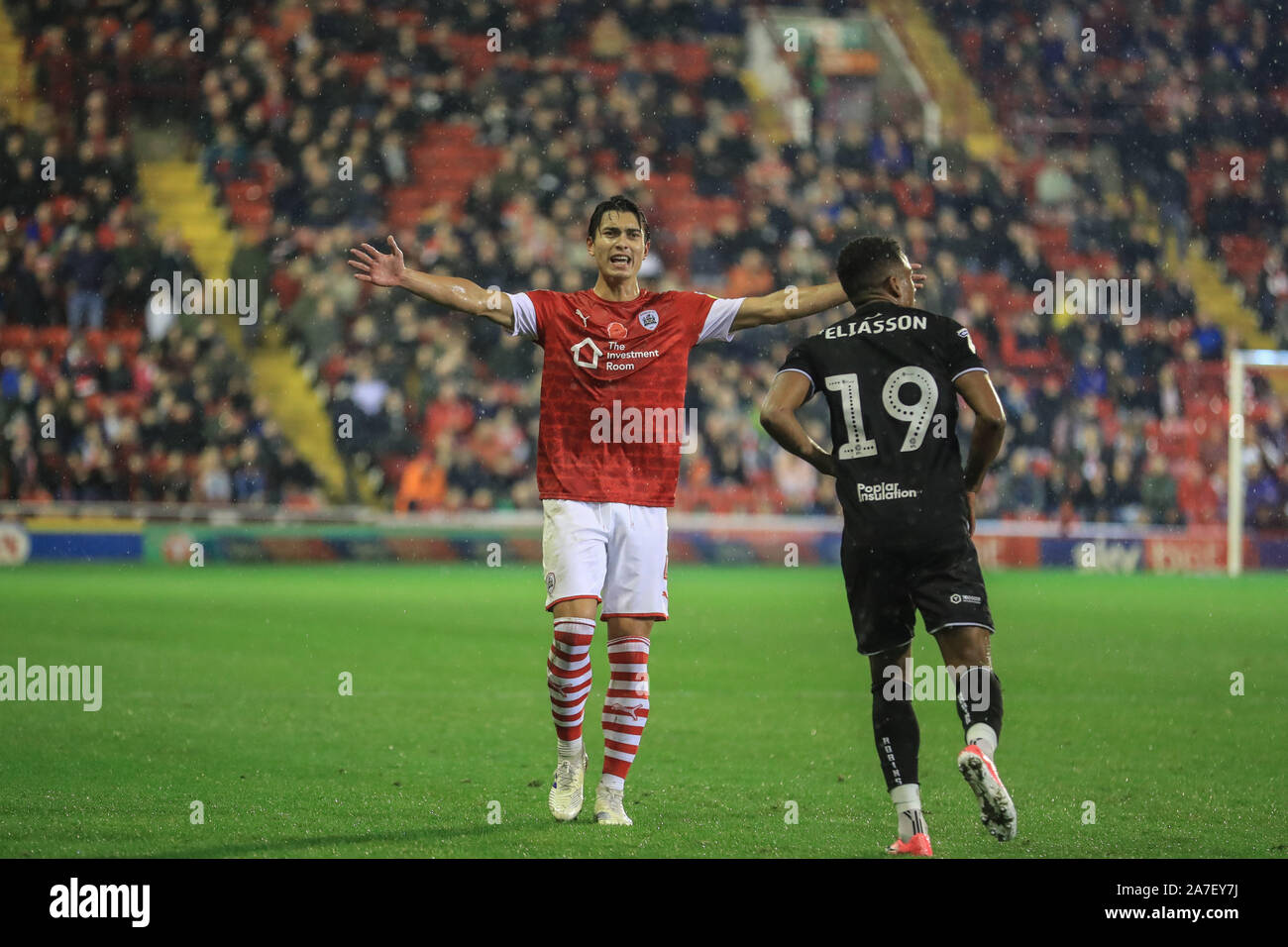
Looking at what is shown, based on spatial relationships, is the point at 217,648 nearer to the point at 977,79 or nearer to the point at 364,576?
the point at 364,576

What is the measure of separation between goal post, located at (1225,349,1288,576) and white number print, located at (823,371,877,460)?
1757cm

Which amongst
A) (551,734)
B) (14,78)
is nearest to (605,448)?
(551,734)

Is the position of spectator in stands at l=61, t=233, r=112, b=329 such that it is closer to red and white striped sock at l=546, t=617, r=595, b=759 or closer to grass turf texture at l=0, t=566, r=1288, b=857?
grass turf texture at l=0, t=566, r=1288, b=857

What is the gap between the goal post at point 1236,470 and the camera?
22.8 meters

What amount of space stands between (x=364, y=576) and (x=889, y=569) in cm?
1533

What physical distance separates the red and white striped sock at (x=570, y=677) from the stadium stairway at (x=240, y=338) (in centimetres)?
1680

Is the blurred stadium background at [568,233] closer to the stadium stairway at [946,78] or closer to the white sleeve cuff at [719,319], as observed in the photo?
the stadium stairway at [946,78]

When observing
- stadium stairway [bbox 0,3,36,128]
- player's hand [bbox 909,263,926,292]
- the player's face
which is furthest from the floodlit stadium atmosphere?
player's hand [bbox 909,263,926,292]

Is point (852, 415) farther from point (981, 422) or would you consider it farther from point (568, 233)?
point (568, 233)

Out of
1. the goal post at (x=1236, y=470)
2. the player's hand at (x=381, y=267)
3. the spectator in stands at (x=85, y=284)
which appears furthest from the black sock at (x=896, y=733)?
the spectator in stands at (x=85, y=284)

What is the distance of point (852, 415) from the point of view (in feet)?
18.5

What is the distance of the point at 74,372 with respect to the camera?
75.2 feet
